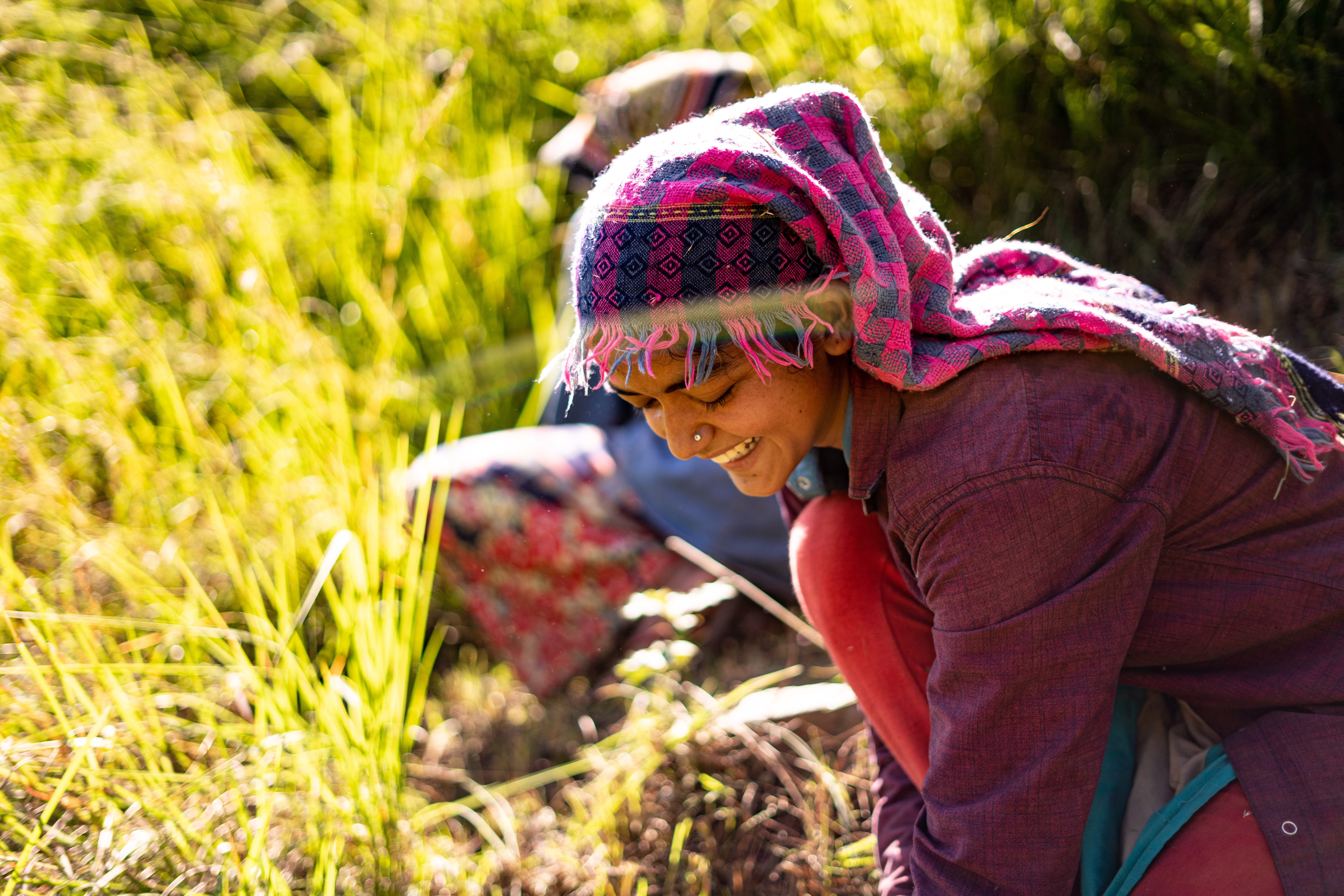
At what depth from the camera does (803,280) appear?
1.15 metres

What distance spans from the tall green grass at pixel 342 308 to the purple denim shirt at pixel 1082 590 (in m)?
0.76

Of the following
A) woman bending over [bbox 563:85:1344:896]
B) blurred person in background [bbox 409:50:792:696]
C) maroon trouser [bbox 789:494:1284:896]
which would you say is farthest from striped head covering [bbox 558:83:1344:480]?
blurred person in background [bbox 409:50:792:696]

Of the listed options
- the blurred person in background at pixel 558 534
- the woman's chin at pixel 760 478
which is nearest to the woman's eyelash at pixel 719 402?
the woman's chin at pixel 760 478

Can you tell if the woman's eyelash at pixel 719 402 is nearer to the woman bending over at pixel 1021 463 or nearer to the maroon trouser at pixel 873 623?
the woman bending over at pixel 1021 463

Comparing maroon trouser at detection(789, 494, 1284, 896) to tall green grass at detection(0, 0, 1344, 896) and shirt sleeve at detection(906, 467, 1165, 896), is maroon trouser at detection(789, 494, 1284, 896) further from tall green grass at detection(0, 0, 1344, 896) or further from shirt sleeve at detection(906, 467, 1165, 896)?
tall green grass at detection(0, 0, 1344, 896)

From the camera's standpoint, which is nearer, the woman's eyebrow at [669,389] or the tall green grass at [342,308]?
→ the woman's eyebrow at [669,389]

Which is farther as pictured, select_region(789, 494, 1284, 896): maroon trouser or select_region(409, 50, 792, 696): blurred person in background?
select_region(409, 50, 792, 696): blurred person in background

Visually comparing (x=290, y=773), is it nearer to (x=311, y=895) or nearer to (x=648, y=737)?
(x=311, y=895)

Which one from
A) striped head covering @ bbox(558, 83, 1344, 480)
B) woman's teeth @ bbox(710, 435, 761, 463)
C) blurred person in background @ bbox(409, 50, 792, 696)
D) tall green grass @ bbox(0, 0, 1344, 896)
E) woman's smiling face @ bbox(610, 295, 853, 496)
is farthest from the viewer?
blurred person in background @ bbox(409, 50, 792, 696)

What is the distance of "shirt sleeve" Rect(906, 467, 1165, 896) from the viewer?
110cm

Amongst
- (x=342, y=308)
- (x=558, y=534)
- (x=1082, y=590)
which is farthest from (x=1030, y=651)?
(x=342, y=308)

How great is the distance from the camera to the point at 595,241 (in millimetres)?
1152

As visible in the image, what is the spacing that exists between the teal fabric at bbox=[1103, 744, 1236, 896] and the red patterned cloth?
1.29 m

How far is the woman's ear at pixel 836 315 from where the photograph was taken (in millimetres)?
1167
